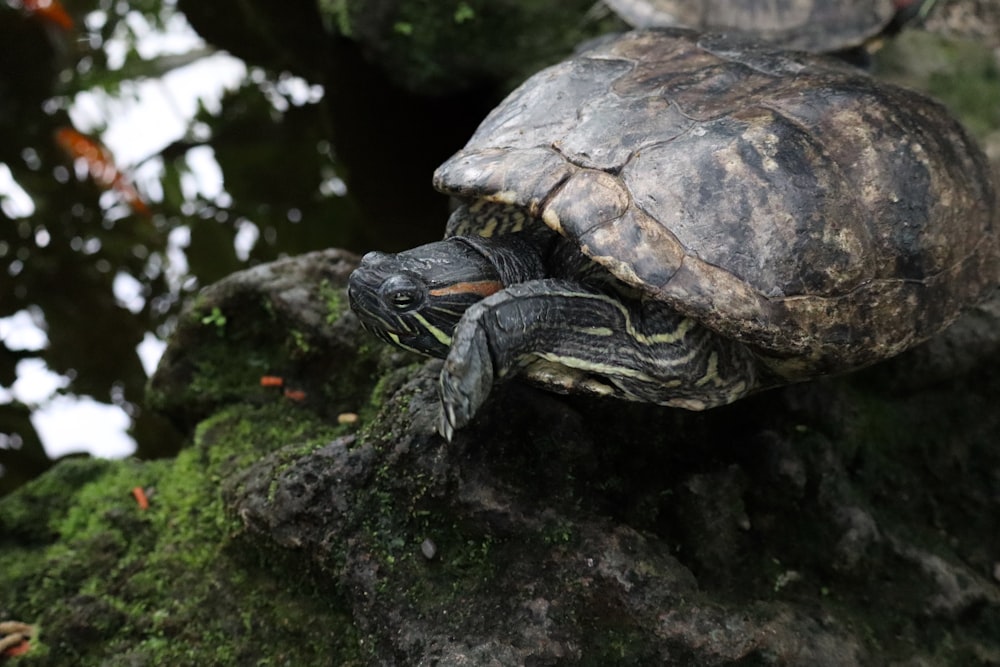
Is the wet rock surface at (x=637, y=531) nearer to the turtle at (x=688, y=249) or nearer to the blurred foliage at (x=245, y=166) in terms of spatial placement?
the turtle at (x=688, y=249)

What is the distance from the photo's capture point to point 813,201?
254 cm

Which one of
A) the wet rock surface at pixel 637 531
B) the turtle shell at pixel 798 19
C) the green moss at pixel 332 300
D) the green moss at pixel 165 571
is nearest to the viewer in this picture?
the wet rock surface at pixel 637 531

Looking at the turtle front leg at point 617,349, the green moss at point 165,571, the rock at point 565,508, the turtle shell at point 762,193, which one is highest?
the turtle shell at point 762,193

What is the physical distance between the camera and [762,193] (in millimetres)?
2506

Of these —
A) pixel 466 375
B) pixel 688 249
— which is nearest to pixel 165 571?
pixel 466 375

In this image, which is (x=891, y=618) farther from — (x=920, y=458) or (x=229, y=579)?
(x=229, y=579)

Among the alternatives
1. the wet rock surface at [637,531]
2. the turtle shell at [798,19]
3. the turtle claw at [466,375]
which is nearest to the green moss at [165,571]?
the wet rock surface at [637,531]

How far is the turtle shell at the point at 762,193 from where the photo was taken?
96.0 inches

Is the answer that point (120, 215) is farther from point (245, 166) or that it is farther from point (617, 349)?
point (617, 349)

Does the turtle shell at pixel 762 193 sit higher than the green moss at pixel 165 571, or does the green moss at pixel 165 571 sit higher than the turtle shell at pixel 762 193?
the turtle shell at pixel 762 193

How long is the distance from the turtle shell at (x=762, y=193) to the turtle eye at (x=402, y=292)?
16.6 inches

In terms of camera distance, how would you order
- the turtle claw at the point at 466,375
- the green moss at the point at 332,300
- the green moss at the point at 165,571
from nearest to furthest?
the turtle claw at the point at 466,375 → the green moss at the point at 165,571 → the green moss at the point at 332,300

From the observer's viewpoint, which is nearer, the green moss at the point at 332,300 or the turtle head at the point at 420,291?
the turtle head at the point at 420,291

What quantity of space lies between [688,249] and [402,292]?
2.96 feet
